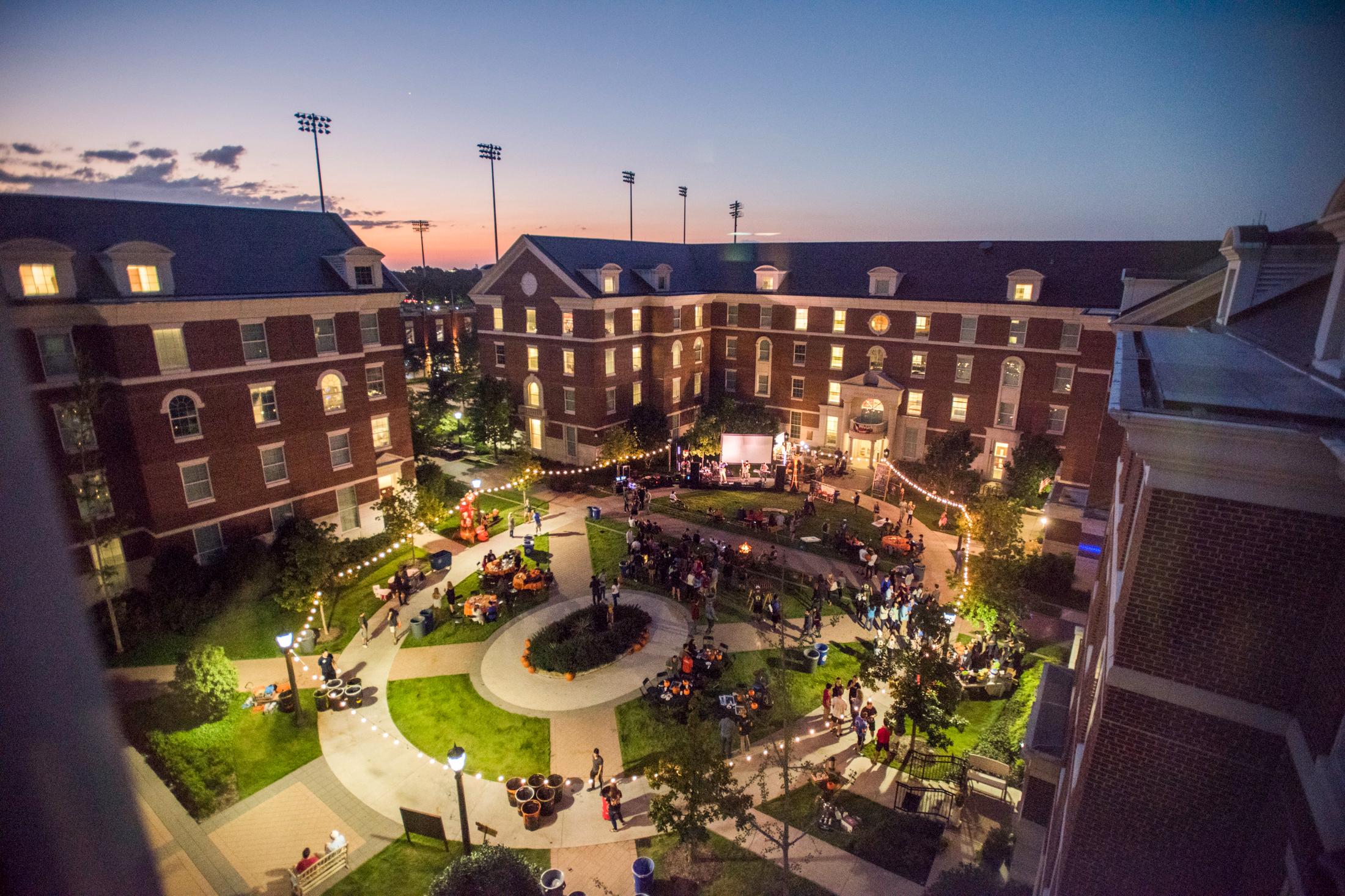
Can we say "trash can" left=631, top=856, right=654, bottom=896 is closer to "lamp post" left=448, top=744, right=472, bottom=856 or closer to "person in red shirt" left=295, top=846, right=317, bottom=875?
"lamp post" left=448, top=744, right=472, bottom=856

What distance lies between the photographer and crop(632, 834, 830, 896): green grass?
1355 centimetres

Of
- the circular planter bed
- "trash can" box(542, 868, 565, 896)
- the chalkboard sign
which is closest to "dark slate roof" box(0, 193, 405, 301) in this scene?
the circular planter bed

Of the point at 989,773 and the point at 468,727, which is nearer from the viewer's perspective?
the point at 989,773

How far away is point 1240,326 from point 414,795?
21.3 meters

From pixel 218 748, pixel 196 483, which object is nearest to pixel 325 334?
pixel 196 483

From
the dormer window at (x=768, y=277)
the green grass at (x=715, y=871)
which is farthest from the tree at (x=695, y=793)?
the dormer window at (x=768, y=277)

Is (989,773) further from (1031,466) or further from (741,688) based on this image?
(1031,466)

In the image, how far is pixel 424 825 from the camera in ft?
47.8

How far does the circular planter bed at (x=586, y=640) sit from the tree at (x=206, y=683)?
317 inches

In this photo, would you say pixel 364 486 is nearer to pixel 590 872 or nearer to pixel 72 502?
pixel 72 502

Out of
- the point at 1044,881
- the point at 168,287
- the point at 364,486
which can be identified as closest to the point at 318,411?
the point at 364,486

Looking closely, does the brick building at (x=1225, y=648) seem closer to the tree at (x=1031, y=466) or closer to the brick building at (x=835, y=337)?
the tree at (x=1031, y=466)

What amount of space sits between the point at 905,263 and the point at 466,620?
33.9 m

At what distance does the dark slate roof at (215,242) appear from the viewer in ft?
70.8
